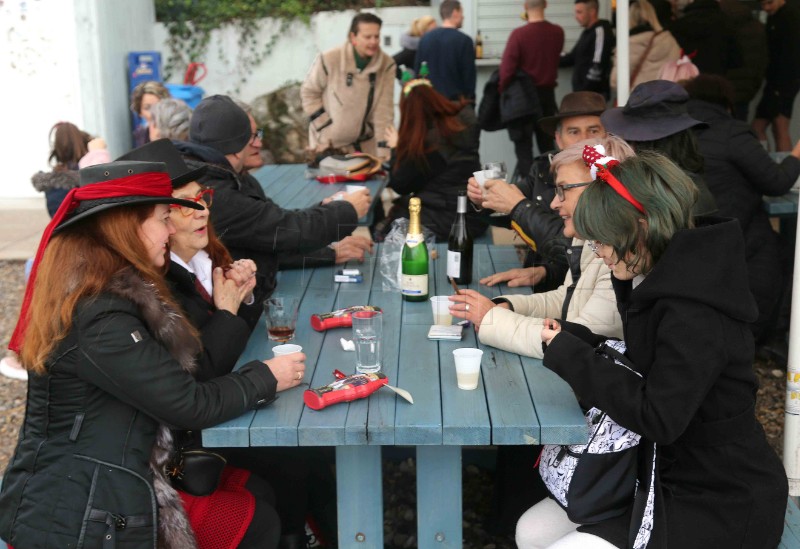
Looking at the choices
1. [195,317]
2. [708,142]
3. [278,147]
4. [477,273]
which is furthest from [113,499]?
[278,147]

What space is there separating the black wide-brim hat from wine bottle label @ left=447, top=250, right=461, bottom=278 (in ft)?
3.85

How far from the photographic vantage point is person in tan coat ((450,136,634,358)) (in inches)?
103

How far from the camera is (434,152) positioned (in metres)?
4.81

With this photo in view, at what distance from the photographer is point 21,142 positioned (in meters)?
8.96

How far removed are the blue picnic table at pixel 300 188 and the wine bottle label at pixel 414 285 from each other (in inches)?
64.1

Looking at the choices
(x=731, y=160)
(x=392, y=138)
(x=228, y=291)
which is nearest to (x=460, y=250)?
(x=228, y=291)

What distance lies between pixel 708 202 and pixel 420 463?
1101 millimetres

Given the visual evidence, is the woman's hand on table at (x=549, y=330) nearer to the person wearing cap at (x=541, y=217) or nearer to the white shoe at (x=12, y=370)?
the person wearing cap at (x=541, y=217)

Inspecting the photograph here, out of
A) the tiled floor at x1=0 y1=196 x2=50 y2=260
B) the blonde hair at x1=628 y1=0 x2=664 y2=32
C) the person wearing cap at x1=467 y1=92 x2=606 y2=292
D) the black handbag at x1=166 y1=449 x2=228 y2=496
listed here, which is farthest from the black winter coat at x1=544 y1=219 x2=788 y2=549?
the tiled floor at x1=0 y1=196 x2=50 y2=260

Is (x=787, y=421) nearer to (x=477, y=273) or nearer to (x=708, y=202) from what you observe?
(x=708, y=202)

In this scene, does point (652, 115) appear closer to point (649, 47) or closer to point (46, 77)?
point (649, 47)

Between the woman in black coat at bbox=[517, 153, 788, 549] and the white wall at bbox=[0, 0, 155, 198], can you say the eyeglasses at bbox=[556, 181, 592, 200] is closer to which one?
the woman in black coat at bbox=[517, 153, 788, 549]

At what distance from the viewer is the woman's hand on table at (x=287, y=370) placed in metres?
2.36

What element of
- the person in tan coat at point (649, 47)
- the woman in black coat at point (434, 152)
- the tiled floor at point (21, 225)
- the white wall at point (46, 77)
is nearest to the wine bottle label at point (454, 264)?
the woman in black coat at point (434, 152)
